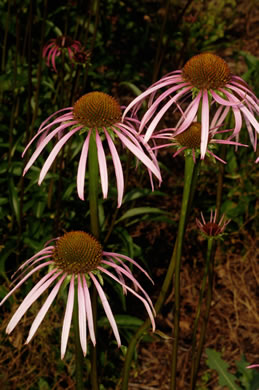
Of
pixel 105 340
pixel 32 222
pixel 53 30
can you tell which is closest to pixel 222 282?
pixel 105 340

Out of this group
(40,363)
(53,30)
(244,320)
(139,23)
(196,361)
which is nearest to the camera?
(196,361)

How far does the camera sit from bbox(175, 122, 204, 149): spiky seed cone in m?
1.23

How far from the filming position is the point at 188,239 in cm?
307

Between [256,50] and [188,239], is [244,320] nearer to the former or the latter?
[188,239]

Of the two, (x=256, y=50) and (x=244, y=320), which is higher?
(x=256, y=50)

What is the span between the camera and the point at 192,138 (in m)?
1.24

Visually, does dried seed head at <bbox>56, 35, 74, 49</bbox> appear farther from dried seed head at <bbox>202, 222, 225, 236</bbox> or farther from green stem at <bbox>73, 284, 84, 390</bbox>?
green stem at <bbox>73, 284, 84, 390</bbox>

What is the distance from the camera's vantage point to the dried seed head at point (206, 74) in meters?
1.26

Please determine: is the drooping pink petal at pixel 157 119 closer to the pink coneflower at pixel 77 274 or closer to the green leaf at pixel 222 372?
the pink coneflower at pixel 77 274

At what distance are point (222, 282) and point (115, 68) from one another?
1.98m

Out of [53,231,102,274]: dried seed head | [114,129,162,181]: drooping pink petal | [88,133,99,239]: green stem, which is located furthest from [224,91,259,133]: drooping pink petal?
[53,231,102,274]: dried seed head

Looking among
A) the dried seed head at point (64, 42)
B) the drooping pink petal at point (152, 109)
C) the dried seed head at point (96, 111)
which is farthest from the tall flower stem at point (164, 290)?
the dried seed head at point (64, 42)

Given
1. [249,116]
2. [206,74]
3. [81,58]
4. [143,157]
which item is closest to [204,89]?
[206,74]

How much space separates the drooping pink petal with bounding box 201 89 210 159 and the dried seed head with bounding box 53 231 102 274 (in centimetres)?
Answer: 37
